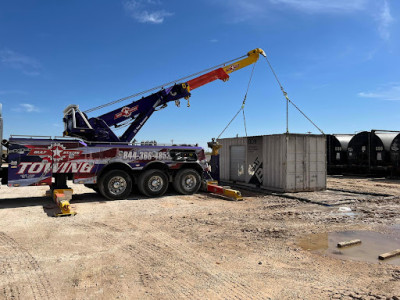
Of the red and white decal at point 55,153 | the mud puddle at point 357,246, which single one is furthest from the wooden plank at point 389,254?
the red and white decal at point 55,153

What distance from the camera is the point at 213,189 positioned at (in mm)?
12133

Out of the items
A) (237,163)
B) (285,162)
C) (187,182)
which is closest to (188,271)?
(187,182)

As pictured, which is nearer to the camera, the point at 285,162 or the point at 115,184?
the point at 115,184

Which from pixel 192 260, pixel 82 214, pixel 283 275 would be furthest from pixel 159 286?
pixel 82 214

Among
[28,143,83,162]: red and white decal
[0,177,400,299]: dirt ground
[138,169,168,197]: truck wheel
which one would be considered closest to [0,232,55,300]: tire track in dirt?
[0,177,400,299]: dirt ground

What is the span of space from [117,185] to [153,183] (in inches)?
51.4

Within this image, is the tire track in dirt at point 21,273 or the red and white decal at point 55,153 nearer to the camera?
the tire track in dirt at point 21,273

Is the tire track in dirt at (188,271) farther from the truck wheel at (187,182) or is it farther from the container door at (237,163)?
the container door at (237,163)

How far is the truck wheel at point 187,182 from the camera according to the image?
38.9 ft

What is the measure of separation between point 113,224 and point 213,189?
17.9 feet

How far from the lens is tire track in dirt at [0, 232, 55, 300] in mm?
3770

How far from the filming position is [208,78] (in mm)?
13766

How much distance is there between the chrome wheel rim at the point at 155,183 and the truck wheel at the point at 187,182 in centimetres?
62

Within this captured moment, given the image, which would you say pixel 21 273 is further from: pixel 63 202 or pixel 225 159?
pixel 225 159
